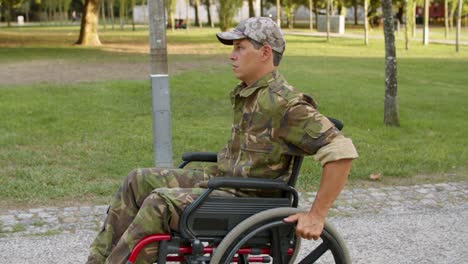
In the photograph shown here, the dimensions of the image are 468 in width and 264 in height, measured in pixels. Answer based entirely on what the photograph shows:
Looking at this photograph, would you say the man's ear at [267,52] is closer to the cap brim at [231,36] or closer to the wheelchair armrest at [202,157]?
the cap brim at [231,36]

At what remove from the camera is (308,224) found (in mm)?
3389

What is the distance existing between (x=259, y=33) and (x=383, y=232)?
2.49 m

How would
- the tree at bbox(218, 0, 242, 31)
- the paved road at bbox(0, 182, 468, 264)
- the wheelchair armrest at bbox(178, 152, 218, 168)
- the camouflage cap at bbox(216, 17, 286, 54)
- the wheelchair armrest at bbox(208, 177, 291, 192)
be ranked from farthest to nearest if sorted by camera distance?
1. the tree at bbox(218, 0, 242, 31)
2. the paved road at bbox(0, 182, 468, 264)
3. the wheelchair armrest at bbox(178, 152, 218, 168)
4. the camouflage cap at bbox(216, 17, 286, 54)
5. the wheelchair armrest at bbox(208, 177, 291, 192)

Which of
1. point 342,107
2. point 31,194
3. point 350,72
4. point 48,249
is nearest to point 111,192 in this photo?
point 31,194

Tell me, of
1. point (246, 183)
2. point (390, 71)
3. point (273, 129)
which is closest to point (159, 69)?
point (273, 129)

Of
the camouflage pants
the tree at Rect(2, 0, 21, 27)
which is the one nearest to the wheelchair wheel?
the camouflage pants

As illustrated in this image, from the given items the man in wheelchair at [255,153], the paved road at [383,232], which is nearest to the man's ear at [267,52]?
the man in wheelchair at [255,153]

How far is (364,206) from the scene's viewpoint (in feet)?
20.5

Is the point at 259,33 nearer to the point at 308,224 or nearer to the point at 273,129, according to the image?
the point at 273,129

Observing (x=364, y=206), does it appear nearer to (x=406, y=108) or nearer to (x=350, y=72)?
(x=406, y=108)

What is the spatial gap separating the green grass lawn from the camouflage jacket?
121 inches

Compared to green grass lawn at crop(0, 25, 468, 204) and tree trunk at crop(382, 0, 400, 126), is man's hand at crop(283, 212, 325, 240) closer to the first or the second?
green grass lawn at crop(0, 25, 468, 204)

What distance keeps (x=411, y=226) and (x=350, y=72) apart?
14.1m

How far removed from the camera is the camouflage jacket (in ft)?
11.2
